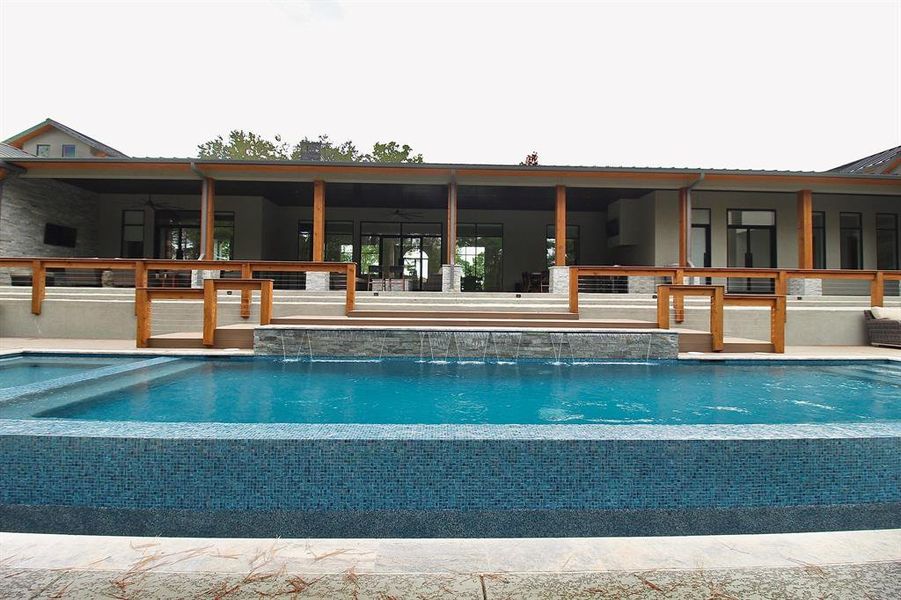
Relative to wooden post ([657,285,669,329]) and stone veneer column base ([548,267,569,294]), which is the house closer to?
stone veneer column base ([548,267,569,294])

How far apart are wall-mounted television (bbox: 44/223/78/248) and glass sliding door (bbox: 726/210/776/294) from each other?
19678 millimetres

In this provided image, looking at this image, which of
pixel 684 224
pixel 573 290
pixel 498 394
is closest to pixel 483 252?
pixel 684 224

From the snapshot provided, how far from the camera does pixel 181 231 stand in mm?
16609

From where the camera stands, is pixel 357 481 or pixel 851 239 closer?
pixel 357 481

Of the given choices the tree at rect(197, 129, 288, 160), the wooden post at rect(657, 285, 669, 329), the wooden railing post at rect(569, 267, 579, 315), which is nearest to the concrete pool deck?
the wooden post at rect(657, 285, 669, 329)

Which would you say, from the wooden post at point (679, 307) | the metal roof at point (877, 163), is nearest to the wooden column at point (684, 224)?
the wooden post at point (679, 307)

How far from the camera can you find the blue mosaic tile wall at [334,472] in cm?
234

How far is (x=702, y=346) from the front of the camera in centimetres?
731

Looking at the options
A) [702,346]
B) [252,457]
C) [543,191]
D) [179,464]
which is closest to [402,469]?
[252,457]

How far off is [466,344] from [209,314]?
3.80 meters

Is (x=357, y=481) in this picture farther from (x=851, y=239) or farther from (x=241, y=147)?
(x=241, y=147)

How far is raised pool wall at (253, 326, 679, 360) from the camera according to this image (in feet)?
22.3

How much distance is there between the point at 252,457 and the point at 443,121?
37.7 m

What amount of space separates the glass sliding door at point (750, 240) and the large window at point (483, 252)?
724cm
